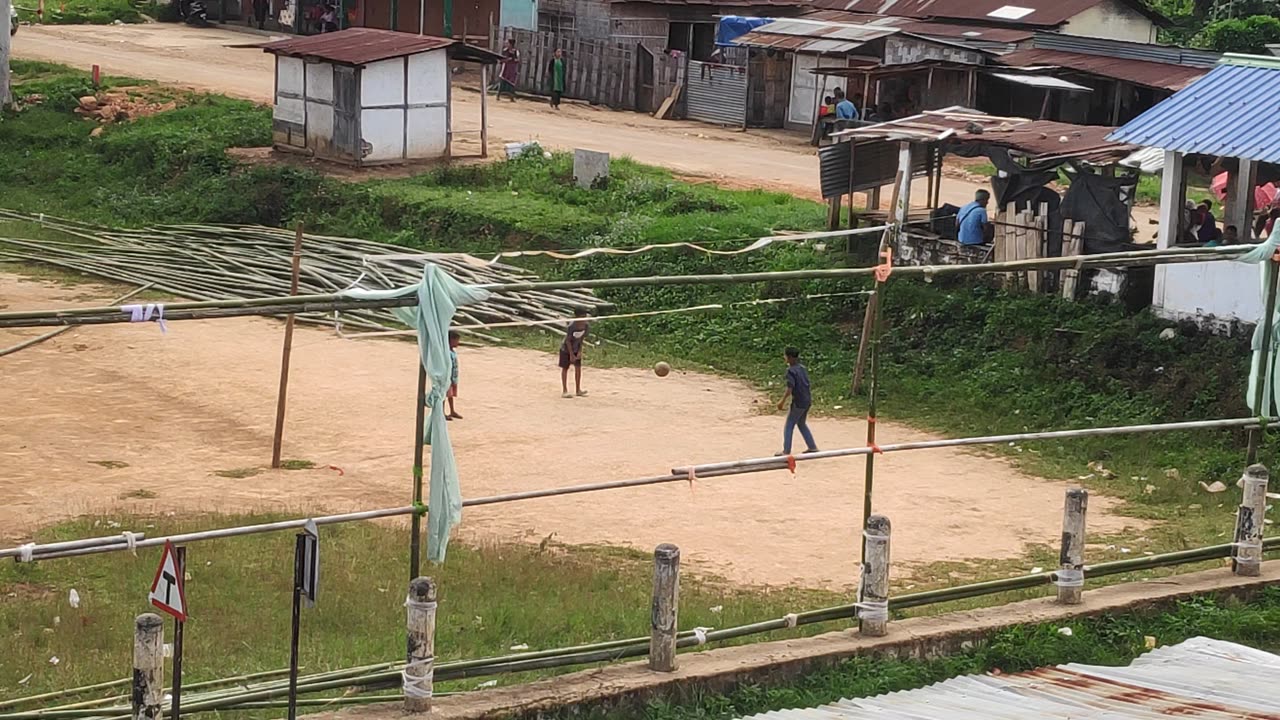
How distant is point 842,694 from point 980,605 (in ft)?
8.35

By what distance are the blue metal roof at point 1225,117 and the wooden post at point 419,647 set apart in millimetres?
12611

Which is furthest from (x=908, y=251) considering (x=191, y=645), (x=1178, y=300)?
(x=191, y=645)

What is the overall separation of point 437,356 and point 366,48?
23.3 metres

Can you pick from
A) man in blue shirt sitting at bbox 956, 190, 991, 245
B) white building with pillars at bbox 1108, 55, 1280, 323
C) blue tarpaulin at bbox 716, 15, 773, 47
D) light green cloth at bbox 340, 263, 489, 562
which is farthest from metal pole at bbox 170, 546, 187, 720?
blue tarpaulin at bbox 716, 15, 773, 47

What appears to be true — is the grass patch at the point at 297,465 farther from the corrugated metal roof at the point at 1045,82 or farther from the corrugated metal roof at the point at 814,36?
the corrugated metal roof at the point at 814,36

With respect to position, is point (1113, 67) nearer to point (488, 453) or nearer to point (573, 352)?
point (573, 352)

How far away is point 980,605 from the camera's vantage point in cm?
1117

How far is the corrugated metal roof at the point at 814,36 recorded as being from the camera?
3306 cm

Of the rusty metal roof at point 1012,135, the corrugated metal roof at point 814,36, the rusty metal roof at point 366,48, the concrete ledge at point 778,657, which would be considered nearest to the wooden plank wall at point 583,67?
the corrugated metal roof at point 814,36

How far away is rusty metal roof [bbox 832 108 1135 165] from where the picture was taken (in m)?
20.3

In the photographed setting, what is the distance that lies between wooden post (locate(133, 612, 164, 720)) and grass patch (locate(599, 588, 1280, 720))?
7.29ft

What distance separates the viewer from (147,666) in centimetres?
717

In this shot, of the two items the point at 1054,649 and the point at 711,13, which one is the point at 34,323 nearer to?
the point at 1054,649

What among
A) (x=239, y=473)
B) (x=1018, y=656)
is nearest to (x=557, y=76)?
(x=239, y=473)
